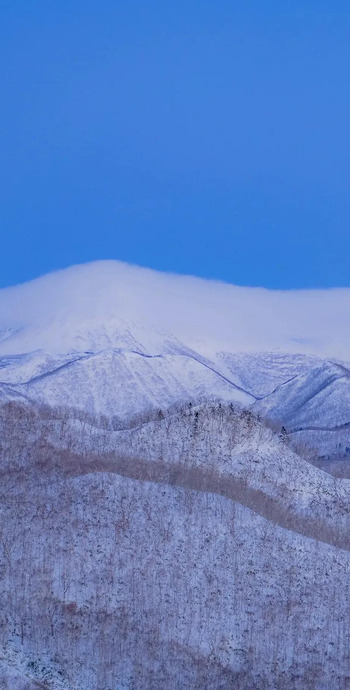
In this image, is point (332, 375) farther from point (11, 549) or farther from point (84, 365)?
point (11, 549)

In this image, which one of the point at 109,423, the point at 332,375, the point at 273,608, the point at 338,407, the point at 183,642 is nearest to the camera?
the point at 183,642

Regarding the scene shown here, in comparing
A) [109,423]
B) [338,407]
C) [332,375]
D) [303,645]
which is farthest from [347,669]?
[332,375]

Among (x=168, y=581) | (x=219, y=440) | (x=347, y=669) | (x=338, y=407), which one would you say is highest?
(x=338, y=407)

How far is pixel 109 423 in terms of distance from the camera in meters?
50.4

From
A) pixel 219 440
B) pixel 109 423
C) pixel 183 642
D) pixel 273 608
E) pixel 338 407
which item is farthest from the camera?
pixel 338 407

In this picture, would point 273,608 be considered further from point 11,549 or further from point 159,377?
point 159,377

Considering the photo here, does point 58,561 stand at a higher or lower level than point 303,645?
higher

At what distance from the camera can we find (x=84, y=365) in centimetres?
9338

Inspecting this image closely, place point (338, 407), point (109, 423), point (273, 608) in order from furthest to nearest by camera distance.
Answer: point (338, 407) → point (109, 423) → point (273, 608)

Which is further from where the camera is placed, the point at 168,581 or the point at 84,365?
the point at 84,365

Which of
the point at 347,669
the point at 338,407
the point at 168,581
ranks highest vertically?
the point at 338,407

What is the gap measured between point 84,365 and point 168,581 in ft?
211

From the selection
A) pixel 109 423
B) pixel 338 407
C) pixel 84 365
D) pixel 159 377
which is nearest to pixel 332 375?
pixel 338 407

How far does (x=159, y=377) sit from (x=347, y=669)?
68.0 m
